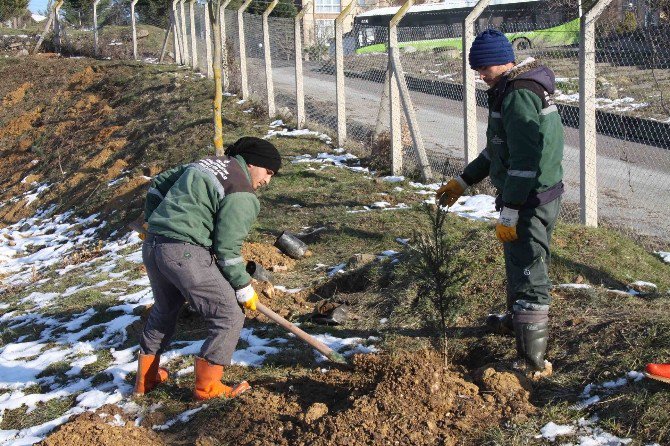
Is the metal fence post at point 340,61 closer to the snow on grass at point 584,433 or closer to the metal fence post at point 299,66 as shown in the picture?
the metal fence post at point 299,66

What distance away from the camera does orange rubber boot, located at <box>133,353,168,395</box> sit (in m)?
4.65

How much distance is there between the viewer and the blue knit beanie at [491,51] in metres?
4.12

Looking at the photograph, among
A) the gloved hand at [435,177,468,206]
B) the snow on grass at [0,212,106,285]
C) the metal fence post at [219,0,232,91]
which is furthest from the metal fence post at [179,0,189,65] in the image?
the gloved hand at [435,177,468,206]

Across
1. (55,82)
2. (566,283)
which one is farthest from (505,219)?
(55,82)

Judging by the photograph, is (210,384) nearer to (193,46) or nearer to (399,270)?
(399,270)

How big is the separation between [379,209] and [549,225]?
434 cm

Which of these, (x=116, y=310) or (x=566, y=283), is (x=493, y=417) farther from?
(x=116, y=310)

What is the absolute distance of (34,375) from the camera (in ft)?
17.8

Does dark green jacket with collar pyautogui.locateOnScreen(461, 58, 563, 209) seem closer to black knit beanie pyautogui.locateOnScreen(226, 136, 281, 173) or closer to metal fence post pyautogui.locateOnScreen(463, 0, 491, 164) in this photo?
black knit beanie pyautogui.locateOnScreen(226, 136, 281, 173)

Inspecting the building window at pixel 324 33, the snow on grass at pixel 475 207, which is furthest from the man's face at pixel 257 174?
the building window at pixel 324 33

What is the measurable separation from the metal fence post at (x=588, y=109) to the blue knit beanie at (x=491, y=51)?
329 centimetres

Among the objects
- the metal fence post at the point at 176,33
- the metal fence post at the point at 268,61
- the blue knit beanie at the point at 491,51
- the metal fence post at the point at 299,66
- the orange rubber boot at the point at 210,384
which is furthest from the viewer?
the metal fence post at the point at 176,33

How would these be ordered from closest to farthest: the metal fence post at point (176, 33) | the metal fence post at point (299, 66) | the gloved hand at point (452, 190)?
the gloved hand at point (452, 190) → the metal fence post at point (299, 66) → the metal fence post at point (176, 33)

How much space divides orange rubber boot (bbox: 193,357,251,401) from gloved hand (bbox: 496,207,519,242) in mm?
1708
